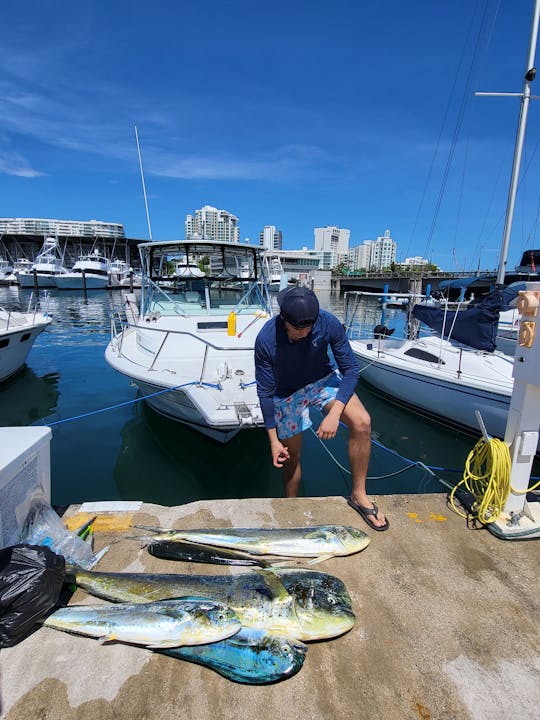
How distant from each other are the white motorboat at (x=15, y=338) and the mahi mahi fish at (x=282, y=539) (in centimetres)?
964

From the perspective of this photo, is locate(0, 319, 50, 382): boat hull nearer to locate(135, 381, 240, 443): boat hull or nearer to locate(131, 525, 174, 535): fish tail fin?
locate(135, 381, 240, 443): boat hull

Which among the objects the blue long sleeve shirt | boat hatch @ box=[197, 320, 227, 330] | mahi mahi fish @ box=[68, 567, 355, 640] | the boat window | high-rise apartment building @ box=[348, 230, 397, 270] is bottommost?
the boat window

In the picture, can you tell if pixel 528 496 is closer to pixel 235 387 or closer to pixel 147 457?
pixel 235 387

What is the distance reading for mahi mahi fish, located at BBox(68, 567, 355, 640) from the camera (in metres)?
2.02

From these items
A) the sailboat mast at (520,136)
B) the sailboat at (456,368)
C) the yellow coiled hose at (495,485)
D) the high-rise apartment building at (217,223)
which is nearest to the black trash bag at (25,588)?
the yellow coiled hose at (495,485)

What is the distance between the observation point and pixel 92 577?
229 centimetres

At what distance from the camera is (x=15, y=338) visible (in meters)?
10.5

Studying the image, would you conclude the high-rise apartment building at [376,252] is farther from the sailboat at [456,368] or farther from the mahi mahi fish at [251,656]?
the mahi mahi fish at [251,656]

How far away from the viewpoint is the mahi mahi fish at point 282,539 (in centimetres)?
260

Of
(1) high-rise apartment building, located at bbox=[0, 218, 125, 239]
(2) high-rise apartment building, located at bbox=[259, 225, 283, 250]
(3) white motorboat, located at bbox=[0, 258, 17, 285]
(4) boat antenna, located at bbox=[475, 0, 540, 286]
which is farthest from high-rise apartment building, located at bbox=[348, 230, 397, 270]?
(4) boat antenna, located at bbox=[475, 0, 540, 286]

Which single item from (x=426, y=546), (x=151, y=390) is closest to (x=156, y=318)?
(x=151, y=390)

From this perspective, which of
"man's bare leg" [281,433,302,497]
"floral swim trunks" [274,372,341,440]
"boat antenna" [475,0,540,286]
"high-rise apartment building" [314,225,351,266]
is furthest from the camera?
"high-rise apartment building" [314,225,351,266]

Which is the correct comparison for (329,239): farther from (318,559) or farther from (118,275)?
(318,559)

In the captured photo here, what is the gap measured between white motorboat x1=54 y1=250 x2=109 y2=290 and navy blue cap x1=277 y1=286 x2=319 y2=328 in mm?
52725
